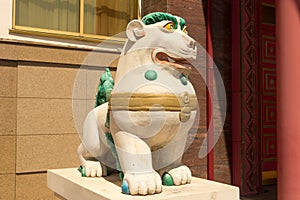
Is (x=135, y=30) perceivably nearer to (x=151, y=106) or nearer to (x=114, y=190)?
(x=151, y=106)

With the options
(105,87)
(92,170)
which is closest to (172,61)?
(105,87)

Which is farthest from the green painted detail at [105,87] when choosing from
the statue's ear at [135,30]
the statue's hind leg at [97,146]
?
the statue's ear at [135,30]

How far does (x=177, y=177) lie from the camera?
1696 millimetres

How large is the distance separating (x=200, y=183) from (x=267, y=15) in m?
4.29

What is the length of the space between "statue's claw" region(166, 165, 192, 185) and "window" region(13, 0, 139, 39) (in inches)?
91.0

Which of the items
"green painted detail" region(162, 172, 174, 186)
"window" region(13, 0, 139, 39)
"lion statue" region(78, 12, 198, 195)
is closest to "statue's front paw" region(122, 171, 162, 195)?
"lion statue" region(78, 12, 198, 195)

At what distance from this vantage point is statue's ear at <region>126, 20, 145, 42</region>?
1628 mm

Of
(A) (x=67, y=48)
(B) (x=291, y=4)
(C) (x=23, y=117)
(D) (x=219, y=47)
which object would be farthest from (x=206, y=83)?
(C) (x=23, y=117)

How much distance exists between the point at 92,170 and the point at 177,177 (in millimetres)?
538

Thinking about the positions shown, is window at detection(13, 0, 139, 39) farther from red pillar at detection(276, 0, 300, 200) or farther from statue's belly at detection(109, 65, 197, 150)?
statue's belly at detection(109, 65, 197, 150)

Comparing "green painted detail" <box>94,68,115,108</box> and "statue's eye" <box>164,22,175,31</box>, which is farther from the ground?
"statue's eye" <box>164,22,175,31</box>

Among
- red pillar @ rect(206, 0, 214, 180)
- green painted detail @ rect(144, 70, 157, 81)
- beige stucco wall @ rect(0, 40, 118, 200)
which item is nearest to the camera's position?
green painted detail @ rect(144, 70, 157, 81)

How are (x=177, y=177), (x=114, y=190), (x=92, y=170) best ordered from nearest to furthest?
(x=114, y=190) → (x=177, y=177) → (x=92, y=170)

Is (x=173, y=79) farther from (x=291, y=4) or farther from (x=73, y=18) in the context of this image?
(x=73, y=18)
